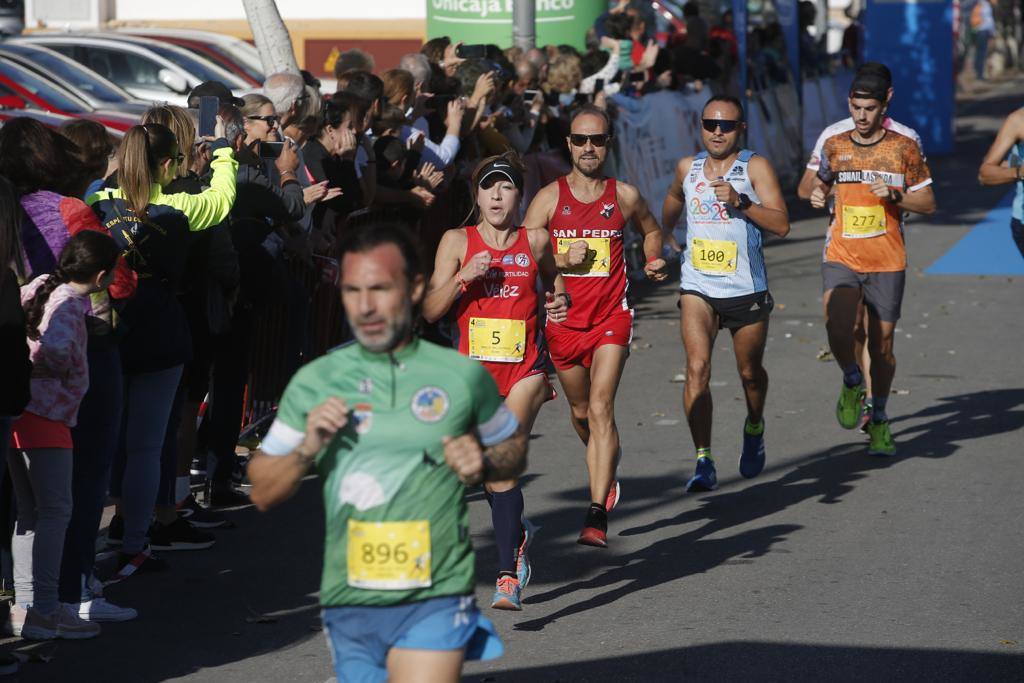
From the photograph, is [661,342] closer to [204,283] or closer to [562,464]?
[562,464]

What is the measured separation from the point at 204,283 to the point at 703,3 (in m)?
18.7

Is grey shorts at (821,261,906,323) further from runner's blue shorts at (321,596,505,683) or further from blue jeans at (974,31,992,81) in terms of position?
blue jeans at (974,31,992,81)

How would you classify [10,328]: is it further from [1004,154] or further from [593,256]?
[1004,154]

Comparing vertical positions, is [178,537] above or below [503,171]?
below

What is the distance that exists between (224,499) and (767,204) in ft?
10.2

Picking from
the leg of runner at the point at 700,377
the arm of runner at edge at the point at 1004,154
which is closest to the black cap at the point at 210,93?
the leg of runner at the point at 700,377

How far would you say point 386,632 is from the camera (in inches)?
161

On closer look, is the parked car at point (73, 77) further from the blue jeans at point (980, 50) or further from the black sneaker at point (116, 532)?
the blue jeans at point (980, 50)

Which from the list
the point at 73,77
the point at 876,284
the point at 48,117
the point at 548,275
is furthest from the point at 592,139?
the point at 73,77

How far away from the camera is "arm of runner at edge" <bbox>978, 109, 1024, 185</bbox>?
9383 millimetres

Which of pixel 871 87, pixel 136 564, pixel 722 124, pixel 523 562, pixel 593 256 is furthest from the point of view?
pixel 871 87

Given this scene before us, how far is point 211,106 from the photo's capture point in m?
8.06

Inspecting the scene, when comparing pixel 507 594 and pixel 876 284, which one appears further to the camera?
pixel 876 284

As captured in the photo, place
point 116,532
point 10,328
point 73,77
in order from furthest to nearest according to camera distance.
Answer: point 73,77, point 116,532, point 10,328
